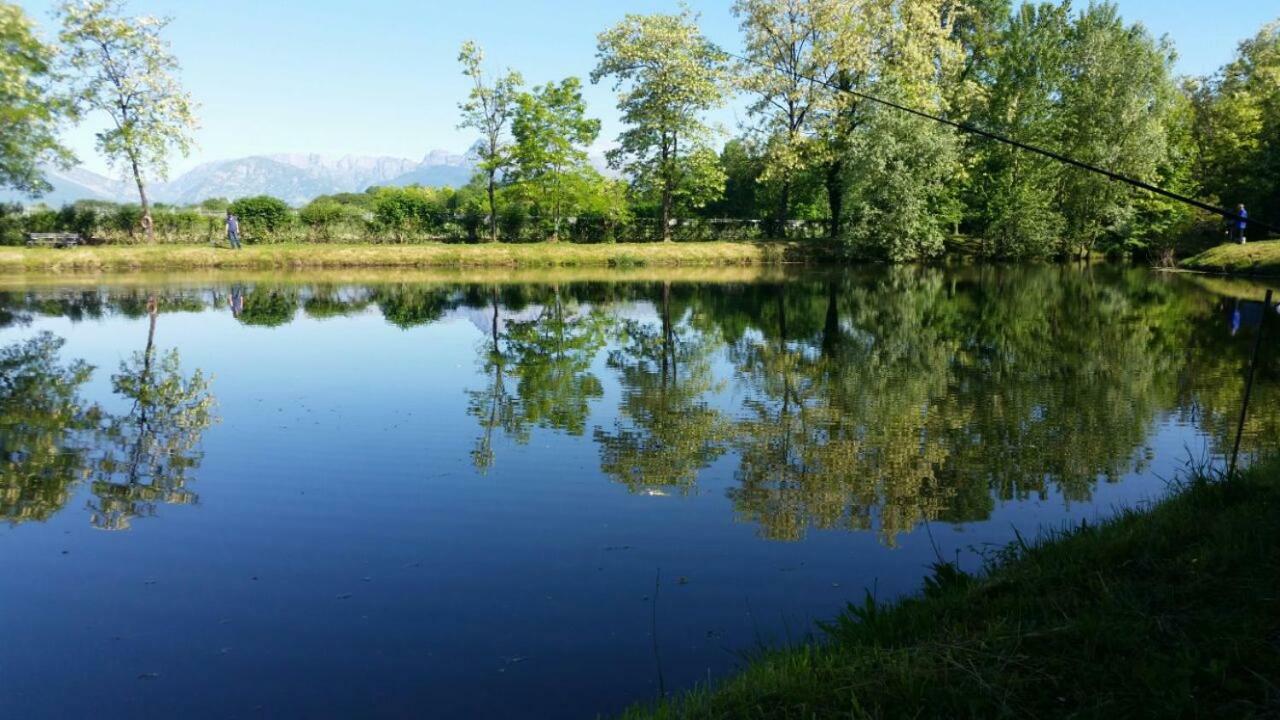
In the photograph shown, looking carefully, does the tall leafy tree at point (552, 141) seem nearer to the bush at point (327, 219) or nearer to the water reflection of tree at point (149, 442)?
the bush at point (327, 219)

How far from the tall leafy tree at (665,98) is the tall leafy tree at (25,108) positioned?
27813 millimetres

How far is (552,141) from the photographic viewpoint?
156 feet

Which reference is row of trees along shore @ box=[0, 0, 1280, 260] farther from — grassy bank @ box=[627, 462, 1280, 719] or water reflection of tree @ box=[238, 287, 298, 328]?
grassy bank @ box=[627, 462, 1280, 719]

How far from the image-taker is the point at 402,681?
4727 millimetres

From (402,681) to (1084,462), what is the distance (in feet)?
24.4

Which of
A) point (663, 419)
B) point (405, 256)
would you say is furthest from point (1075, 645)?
point (405, 256)

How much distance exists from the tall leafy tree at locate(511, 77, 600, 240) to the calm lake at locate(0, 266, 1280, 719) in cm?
3028

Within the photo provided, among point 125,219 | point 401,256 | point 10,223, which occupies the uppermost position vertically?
point 125,219

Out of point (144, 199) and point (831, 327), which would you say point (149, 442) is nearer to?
point (831, 327)

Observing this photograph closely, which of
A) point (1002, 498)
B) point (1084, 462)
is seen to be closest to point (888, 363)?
point (1084, 462)

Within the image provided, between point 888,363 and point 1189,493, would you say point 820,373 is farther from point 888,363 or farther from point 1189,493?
point 1189,493

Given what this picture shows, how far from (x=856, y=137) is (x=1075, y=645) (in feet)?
139

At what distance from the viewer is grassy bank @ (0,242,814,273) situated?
4047cm

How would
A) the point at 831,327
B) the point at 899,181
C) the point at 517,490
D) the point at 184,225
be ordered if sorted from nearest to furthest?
the point at 517,490, the point at 831,327, the point at 899,181, the point at 184,225
